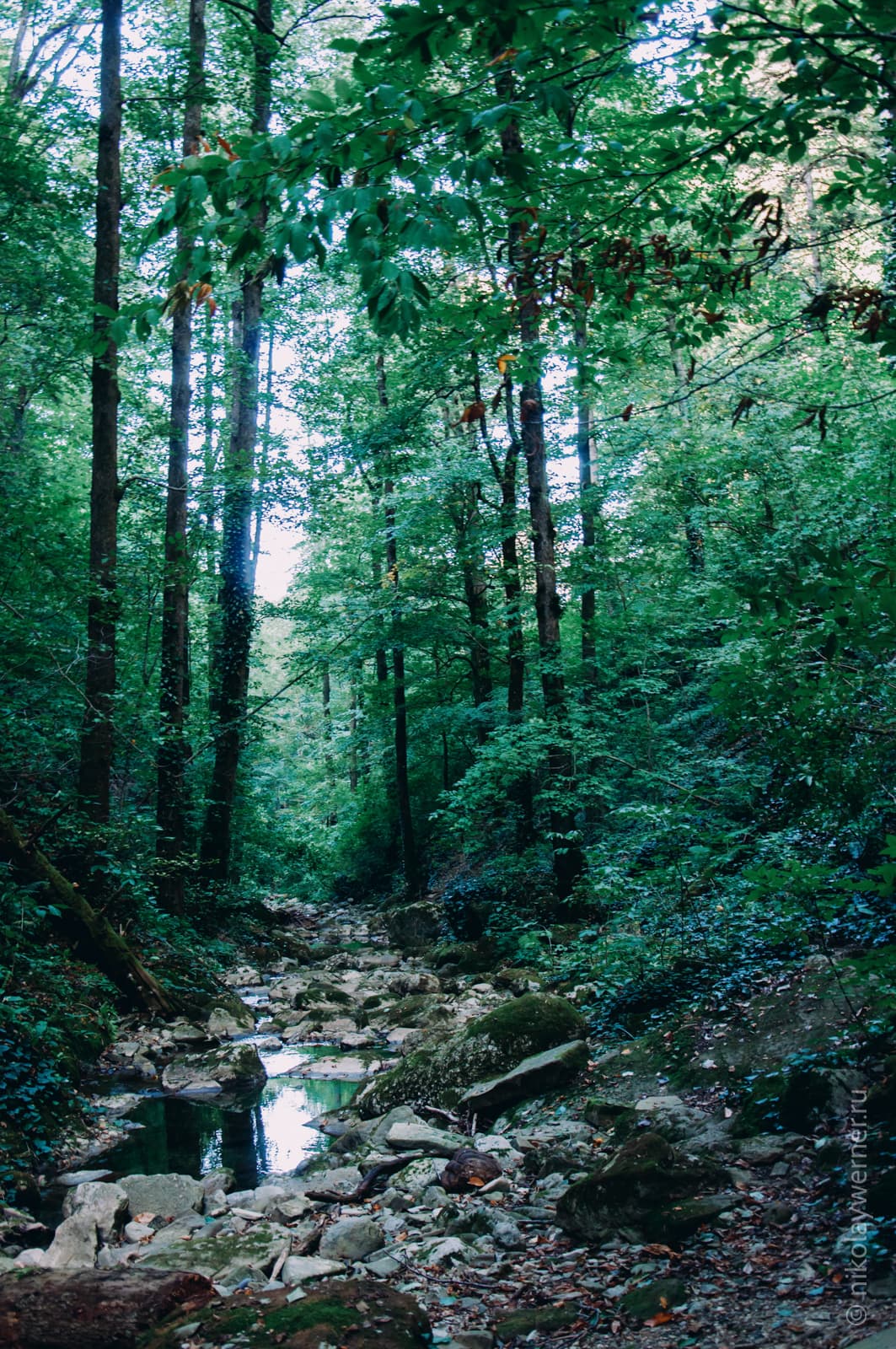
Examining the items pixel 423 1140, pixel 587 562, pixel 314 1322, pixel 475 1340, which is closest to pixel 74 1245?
pixel 314 1322

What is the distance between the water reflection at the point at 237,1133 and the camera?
605 cm

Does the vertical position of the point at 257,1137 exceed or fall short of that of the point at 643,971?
it falls short

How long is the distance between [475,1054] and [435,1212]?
82.9 inches

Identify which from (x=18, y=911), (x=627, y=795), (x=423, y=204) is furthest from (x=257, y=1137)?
(x=627, y=795)

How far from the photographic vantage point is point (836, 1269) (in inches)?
114

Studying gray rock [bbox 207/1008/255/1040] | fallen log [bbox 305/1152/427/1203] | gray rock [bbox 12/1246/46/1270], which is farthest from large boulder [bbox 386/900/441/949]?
gray rock [bbox 12/1246/46/1270]

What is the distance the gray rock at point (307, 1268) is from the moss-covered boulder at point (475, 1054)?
2.46 m

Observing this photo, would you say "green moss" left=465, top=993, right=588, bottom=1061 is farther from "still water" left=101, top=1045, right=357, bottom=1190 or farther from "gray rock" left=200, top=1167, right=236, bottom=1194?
"gray rock" left=200, top=1167, right=236, bottom=1194

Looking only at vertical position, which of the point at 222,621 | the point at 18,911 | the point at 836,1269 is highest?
the point at 222,621

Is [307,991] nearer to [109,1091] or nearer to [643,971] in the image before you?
[109,1091]

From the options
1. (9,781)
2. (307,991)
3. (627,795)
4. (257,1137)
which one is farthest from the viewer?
(627,795)

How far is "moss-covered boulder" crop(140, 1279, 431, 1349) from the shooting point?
303 cm

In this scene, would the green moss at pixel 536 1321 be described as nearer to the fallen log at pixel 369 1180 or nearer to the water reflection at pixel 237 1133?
the fallen log at pixel 369 1180

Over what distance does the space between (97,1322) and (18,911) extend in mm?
4647
